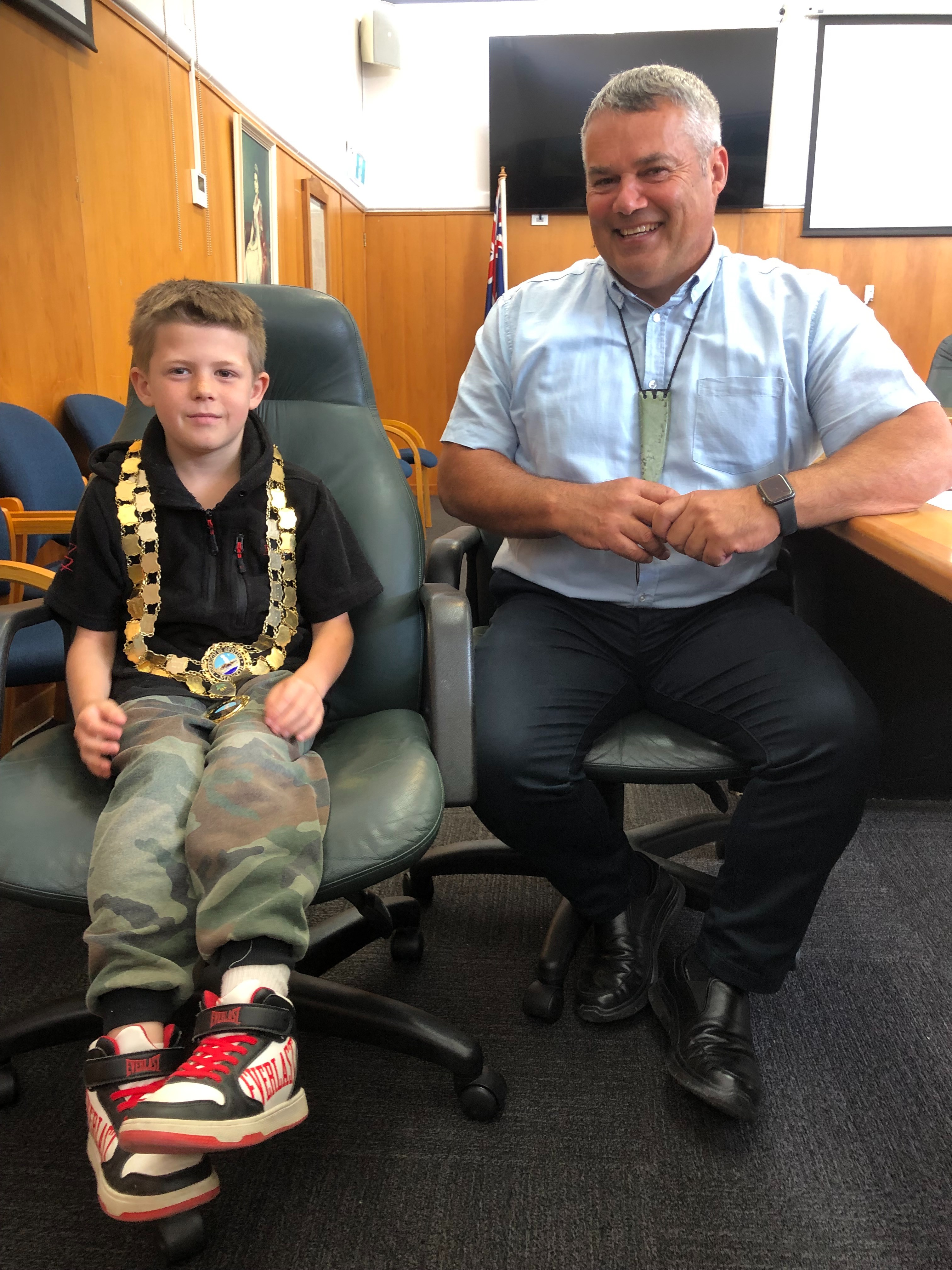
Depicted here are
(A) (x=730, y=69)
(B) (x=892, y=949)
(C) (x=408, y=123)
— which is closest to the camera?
(B) (x=892, y=949)

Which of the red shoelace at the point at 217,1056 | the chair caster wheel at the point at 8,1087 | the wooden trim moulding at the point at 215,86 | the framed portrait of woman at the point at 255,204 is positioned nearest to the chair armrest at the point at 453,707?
the red shoelace at the point at 217,1056

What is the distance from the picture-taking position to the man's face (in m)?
1.27

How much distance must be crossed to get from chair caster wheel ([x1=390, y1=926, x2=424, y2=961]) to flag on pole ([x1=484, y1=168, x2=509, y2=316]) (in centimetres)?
526

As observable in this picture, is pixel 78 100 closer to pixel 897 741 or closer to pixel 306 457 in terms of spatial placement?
pixel 306 457

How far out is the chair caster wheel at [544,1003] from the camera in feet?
4.20

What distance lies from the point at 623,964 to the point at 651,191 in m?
1.14

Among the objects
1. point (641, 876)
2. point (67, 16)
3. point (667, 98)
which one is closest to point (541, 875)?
point (641, 876)

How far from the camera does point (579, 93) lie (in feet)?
18.8

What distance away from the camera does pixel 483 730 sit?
118 cm

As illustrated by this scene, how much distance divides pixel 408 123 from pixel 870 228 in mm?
3272

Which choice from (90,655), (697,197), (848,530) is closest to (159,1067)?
(90,655)

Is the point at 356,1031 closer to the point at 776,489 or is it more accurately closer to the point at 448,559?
the point at 448,559

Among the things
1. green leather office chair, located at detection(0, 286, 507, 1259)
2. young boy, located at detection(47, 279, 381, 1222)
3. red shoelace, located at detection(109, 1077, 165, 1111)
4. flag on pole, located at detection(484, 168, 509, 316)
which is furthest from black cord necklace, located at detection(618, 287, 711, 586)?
flag on pole, located at detection(484, 168, 509, 316)

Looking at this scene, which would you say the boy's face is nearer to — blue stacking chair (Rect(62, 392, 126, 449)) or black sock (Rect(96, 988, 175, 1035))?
black sock (Rect(96, 988, 175, 1035))
